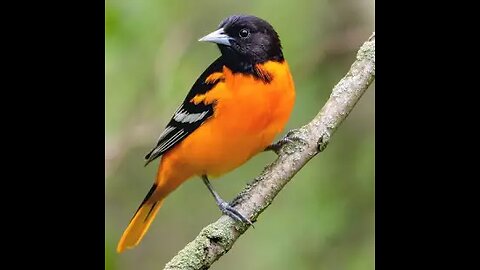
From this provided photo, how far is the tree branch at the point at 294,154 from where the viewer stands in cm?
220

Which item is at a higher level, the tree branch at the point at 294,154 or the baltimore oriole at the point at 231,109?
the baltimore oriole at the point at 231,109

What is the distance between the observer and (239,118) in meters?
2.71

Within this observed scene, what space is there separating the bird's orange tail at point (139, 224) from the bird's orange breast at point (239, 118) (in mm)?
258

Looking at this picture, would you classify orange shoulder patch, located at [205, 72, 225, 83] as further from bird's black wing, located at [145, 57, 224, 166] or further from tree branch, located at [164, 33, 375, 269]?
tree branch, located at [164, 33, 375, 269]

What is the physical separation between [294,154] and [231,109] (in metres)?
0.42

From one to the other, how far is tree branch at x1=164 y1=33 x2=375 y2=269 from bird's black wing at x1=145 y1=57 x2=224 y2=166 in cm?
40

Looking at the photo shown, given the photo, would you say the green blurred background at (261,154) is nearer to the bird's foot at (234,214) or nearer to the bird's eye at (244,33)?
the bird's eye at (244,33)

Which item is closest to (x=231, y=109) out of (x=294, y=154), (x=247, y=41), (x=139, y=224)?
(x=247, y=41)

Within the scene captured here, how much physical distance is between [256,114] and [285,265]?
79cm

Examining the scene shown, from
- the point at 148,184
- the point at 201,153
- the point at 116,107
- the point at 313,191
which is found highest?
the point at 148,184

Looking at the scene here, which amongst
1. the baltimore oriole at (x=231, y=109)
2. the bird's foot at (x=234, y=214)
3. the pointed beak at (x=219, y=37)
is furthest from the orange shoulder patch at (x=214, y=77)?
the bird's foot at (x=234, y=214)
